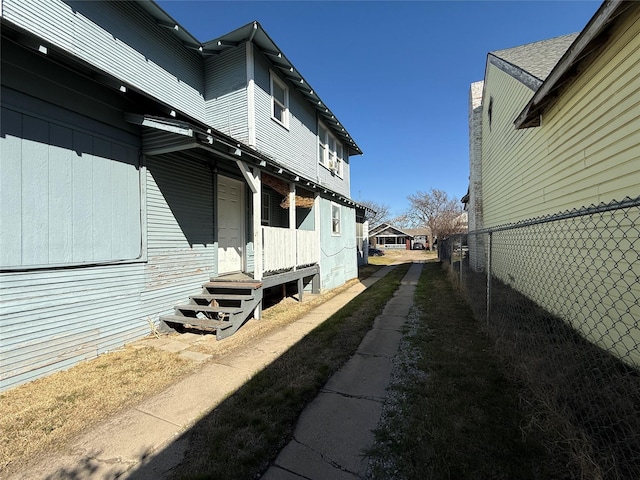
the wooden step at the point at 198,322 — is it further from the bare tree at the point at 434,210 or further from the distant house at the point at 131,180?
the bare tree at the point at 434,210

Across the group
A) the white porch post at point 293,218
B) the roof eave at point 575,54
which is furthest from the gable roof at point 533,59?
the white porch post at point 293,218

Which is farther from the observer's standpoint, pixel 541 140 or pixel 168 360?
pixel 541 140

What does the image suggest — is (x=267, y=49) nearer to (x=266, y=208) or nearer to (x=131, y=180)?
(x=266, y=208)

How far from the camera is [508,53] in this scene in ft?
31.1

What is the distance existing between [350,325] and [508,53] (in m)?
10.2

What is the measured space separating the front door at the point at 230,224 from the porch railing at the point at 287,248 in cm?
118

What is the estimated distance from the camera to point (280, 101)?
28.2 feet

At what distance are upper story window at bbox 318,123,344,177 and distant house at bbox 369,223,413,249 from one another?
38247mm

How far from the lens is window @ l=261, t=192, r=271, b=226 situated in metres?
8.50

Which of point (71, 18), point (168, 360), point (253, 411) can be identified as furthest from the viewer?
point (71, 18)

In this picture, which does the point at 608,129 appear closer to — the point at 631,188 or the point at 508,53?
the point at 631,188

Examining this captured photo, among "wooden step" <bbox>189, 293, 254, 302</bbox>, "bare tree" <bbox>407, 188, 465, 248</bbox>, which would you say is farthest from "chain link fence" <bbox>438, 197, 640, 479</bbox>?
"bare tree" <bbox>407, 188, 465, 248</bbox>

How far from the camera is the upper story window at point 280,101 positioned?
8248 mm

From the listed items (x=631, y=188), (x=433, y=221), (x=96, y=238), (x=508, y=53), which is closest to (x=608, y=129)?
(x=631, y=188)
